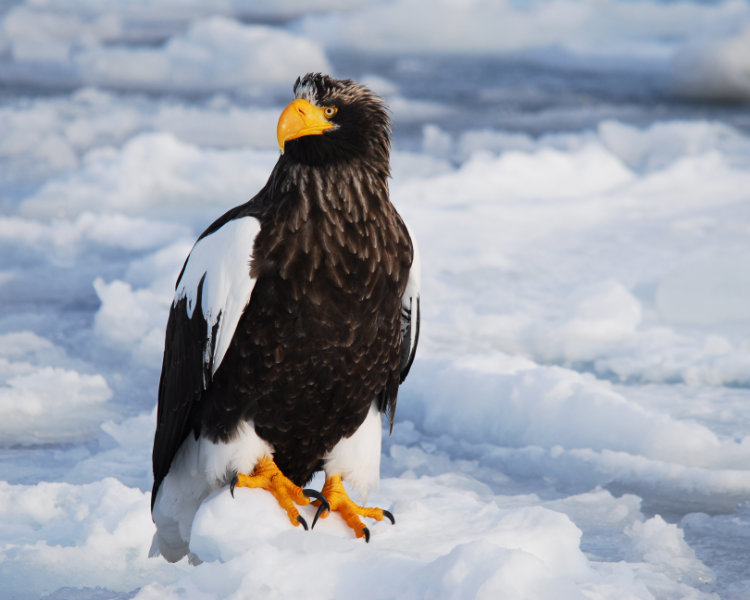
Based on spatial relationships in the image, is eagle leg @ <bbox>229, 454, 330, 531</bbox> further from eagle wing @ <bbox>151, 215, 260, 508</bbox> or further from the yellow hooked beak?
the yellow hooked beak

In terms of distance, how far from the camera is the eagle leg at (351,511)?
2.84m

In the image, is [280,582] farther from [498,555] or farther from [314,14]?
[314,14]

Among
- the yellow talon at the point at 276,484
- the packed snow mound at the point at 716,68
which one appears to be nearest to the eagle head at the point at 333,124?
the yellow talon at the point at 276,484

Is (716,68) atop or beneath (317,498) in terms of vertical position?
atop

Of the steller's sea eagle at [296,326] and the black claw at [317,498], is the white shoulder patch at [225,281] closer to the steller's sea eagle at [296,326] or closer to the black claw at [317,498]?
the steller's sea eagle at [296,326]

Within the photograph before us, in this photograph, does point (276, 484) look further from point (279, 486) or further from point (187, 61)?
point (187, 61)

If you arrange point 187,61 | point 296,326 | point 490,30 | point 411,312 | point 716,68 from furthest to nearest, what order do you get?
point 490,30
point 187,61
point 716,68
point 411,312
point 296,326

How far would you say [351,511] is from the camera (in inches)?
113

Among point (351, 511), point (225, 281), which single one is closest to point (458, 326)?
point (351, 511)

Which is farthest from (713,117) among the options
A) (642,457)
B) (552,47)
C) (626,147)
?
(642,457)

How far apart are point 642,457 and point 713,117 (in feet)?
23.9

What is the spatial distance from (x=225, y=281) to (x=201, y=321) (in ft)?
0.64

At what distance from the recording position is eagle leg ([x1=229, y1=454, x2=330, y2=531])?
2768mm

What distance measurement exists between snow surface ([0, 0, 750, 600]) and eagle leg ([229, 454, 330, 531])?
4 cm
